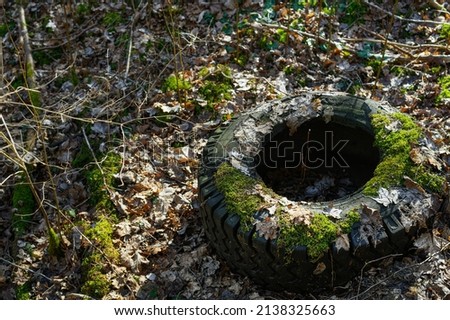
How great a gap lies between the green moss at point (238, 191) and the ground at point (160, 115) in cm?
66

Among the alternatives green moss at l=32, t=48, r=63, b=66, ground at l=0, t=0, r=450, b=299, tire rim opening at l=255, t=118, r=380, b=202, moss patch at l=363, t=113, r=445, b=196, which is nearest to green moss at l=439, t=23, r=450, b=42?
ground at l=0, t=0, r=450, b=299

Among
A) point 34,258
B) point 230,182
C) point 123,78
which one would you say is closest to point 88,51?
point 123,78

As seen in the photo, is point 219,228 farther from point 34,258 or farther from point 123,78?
point 123,78

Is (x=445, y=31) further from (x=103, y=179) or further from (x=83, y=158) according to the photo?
(x=83, y=158)

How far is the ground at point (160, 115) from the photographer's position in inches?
→ 196

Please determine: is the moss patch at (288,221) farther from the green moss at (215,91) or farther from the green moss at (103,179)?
the green moss at (215,91)

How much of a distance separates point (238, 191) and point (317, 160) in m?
1.25

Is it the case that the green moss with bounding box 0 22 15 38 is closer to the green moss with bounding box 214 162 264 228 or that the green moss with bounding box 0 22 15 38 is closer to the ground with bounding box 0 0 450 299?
the ground with bounding box 0 0 450 299

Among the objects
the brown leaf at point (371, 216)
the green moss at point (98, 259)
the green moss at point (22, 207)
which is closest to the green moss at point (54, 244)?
the green moss at point (98, 259)

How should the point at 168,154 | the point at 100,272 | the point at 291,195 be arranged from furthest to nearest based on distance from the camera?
the point at 168,154, the point at 291,195, the point at 100,272

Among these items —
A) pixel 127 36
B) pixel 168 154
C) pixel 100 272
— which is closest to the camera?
pixel 100 272

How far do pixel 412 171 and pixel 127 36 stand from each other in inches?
161

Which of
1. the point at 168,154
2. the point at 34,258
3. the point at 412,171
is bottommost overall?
the point at 34,258

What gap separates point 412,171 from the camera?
4.68 meters
